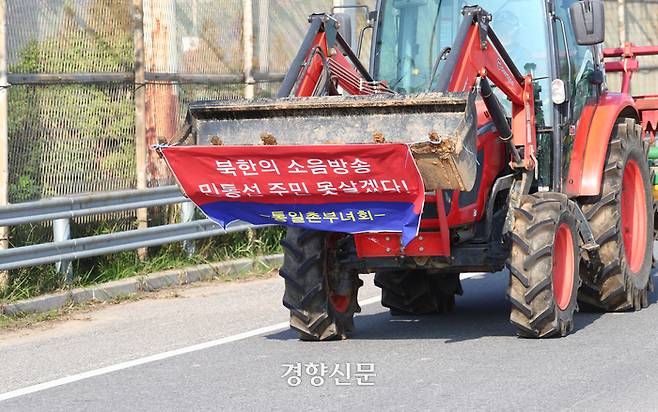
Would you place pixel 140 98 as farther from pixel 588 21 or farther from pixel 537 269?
pixel 537 269

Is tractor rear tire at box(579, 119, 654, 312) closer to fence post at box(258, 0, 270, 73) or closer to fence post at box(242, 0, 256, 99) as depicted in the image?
fence post at box(242, 0, 256, 99)

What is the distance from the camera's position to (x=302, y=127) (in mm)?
9070

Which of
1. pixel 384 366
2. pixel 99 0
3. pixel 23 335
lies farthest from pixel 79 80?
pixel 384 366

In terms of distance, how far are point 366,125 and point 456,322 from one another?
2.72m

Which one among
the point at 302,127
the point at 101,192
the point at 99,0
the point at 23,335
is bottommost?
the point at 23,335

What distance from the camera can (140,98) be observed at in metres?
14.4

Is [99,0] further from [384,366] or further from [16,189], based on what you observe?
[384,366]

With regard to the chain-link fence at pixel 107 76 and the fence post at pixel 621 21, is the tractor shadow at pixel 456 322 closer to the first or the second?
the chain-link fence at pixel 107 76

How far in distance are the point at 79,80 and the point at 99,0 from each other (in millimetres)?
1007

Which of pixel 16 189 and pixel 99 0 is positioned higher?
pixel 99 0

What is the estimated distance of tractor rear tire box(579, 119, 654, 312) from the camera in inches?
435

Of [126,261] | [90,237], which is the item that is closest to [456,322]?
[90,237]

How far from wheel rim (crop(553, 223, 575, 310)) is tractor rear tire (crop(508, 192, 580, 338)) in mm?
42

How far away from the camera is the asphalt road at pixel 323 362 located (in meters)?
8.09
